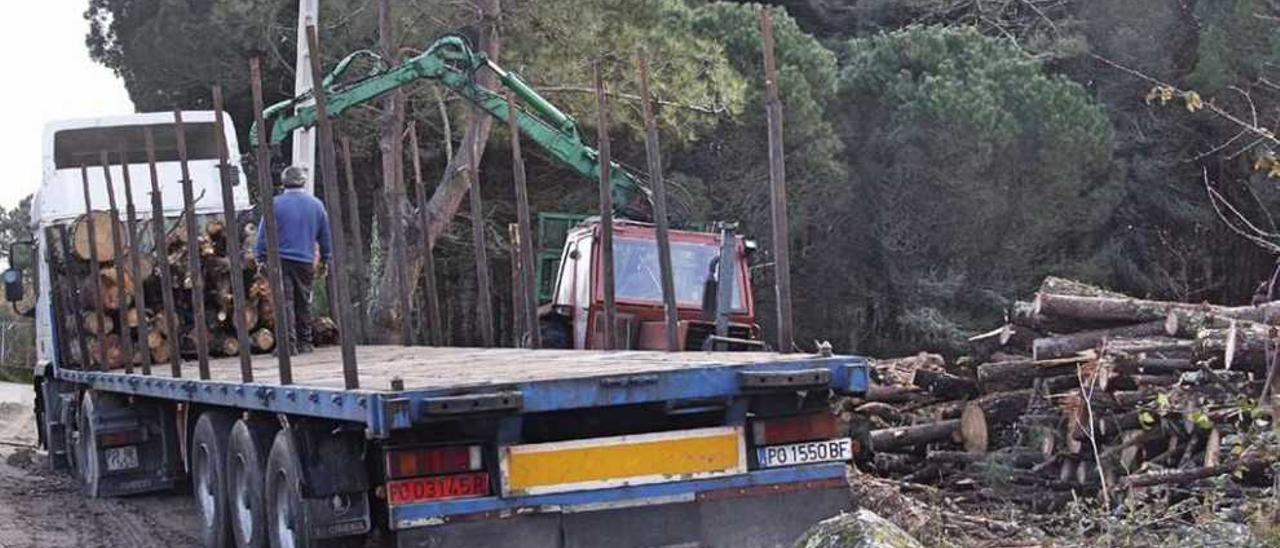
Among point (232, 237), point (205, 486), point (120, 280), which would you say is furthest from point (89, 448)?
point (232, 237)

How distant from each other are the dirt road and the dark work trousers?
63.6 inches

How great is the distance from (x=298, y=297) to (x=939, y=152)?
19.9 metres

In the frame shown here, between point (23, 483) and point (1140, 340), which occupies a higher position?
point (1140, 340)

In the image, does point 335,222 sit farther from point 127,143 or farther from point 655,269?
point 127,143

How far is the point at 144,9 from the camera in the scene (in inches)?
1218

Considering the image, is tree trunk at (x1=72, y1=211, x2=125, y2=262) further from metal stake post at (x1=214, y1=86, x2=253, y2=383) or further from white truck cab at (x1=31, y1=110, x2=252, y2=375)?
metal stake post at (x1=214, y1=86, x2=253, y2=383)

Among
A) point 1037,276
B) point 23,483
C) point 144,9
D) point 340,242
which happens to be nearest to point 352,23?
point 144,9

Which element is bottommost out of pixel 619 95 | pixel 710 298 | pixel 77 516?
pixel 77 516

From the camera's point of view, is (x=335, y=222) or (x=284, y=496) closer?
(x=335, y=222)

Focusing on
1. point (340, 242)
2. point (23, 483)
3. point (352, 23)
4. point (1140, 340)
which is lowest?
point (23, 483)

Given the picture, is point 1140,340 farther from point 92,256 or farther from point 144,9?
point 144,9

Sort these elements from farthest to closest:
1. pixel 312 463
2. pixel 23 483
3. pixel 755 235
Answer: pixel 755 235
pixel 23 483
pixel 312 463

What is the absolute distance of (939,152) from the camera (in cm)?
3166

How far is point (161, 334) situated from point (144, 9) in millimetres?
17570
